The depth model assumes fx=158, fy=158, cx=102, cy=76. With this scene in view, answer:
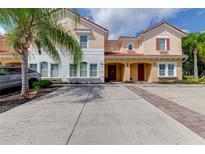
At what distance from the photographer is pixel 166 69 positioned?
63.8 feet

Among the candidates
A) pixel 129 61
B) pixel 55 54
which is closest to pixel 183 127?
pixel 55 54

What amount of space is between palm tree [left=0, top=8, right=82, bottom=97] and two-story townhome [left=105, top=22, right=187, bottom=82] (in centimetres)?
997

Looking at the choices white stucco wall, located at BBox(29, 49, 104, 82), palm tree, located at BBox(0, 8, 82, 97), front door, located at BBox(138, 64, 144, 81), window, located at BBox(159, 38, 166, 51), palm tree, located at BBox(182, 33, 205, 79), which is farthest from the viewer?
palm tree, located at BBox(182, 33, 205, 79)

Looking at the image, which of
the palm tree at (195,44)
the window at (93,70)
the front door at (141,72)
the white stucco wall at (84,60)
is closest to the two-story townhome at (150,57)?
the front door at (141,72)

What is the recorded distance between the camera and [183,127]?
14.1 feet

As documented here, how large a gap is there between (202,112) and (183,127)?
220cm

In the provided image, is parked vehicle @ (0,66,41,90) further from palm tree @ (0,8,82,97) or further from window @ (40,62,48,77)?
Result: window @ (40,62,48,77)

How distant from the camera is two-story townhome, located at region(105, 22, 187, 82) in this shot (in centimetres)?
1922

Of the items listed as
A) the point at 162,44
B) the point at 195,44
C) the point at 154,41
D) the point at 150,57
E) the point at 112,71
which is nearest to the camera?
the point at 150,57

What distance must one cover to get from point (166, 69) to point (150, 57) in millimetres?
2561

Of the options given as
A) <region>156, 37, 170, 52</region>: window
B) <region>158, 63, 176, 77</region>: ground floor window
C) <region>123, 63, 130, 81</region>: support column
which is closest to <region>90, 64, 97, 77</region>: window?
<region>123, 63, 130, 81</region>: support column

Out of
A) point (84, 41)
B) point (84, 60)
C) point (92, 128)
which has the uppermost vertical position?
point (84, 41)

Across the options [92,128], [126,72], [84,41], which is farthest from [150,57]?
[92,128]

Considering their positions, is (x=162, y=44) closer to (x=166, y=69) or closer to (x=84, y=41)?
(x=166, y=69)
